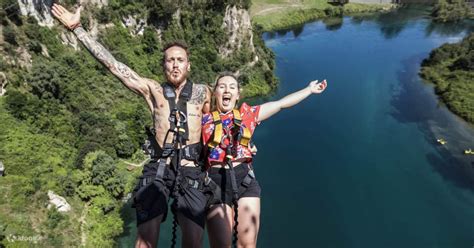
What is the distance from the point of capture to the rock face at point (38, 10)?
1234 inches

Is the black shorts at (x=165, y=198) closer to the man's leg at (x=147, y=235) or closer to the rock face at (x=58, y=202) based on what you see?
the man's leg at (x=147, y=235)

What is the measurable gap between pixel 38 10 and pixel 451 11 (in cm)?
7276

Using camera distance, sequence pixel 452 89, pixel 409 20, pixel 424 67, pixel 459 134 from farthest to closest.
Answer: pixel 409 20 → pixel 424 67 → pixel 452 89 → pixel 459 134

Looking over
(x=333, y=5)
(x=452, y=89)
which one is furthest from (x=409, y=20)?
(x=452, y=89)

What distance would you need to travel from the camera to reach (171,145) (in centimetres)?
528

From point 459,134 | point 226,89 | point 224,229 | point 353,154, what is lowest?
point 459,134

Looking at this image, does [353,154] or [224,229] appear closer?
[224,229]

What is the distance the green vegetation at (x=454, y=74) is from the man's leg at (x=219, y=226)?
45.8 meters

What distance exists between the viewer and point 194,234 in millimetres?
5023

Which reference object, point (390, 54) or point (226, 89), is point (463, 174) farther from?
point (226, 89)

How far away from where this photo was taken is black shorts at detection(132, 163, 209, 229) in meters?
5.04

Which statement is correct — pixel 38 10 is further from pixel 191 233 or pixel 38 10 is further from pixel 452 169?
pixel 452 169

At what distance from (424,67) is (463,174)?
2401 centimetres

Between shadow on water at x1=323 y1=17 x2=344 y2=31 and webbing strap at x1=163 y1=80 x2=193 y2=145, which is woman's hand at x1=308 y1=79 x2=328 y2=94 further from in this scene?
shadow on water at x1=323 y1=17 x2=344 y2=31
